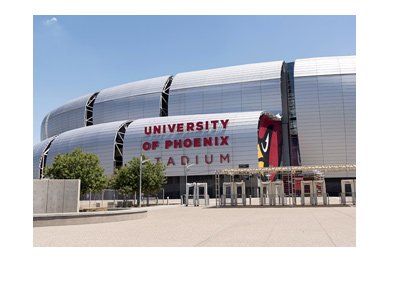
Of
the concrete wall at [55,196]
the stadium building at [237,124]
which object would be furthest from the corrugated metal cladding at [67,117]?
the concrete wall at [55,196]

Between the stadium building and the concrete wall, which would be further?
the stadium building

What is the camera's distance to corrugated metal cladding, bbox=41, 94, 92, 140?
9725cm

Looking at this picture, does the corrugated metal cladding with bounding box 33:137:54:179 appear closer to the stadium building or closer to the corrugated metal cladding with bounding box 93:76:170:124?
the stadium building

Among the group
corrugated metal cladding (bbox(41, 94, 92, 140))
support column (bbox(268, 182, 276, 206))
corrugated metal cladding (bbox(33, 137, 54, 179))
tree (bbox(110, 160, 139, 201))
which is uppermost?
corrugated metal cladding (bbox(41, 94, 92, 140))

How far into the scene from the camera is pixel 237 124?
69688mm

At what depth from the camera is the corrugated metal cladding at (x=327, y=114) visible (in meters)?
72.2

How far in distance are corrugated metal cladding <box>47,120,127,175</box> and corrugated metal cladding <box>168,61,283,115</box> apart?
14570 millimetres

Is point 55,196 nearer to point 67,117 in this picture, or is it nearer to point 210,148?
point 210,148

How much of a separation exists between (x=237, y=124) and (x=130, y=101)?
31111 millimetres

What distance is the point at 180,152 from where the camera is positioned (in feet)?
235

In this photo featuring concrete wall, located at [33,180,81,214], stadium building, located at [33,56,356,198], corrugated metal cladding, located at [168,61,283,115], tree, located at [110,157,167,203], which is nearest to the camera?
concrete wall, located at [33,180,81,214]

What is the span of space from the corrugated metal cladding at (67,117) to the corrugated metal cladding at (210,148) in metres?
28.7

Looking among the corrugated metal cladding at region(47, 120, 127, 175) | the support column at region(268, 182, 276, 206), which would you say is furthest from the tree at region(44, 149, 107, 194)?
the corrugated metal cladding at region(47, 120, 127, 175)
